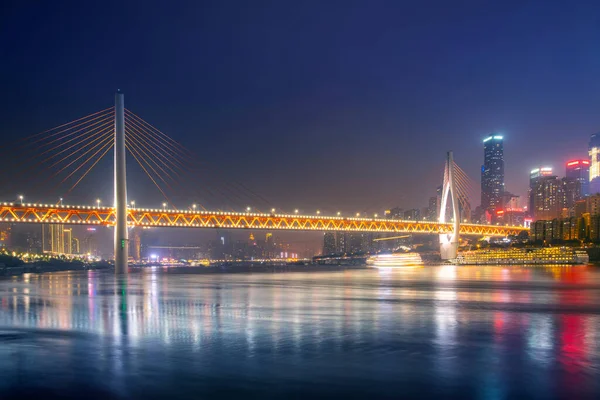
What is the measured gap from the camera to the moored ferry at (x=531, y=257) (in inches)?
4343

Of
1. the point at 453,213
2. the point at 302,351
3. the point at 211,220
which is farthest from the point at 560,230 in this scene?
the point at 302,351

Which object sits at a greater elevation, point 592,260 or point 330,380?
point 330,380

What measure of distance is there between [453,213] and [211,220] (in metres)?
42.2

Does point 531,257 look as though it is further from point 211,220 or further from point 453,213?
point 211,220

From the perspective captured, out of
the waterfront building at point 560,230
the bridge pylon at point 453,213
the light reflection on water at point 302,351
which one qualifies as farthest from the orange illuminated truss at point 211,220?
the light reflection on water at point 302,351

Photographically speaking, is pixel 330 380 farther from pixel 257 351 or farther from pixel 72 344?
pixel 72 344

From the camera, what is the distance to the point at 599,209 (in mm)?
145625

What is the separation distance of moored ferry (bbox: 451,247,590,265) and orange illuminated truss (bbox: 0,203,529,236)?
6.00 meters

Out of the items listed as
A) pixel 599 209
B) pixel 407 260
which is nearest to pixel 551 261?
pixel 407 260

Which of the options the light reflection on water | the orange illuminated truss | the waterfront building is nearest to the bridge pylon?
the orange illuminated truss

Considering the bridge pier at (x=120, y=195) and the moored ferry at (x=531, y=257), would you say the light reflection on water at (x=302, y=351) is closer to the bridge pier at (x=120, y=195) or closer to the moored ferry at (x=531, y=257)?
the bridge pier at (x=120, y=195)

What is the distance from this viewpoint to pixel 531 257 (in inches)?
4488

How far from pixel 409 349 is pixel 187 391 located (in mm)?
6275

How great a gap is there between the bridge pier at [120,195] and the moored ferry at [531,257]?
70.5 metres
